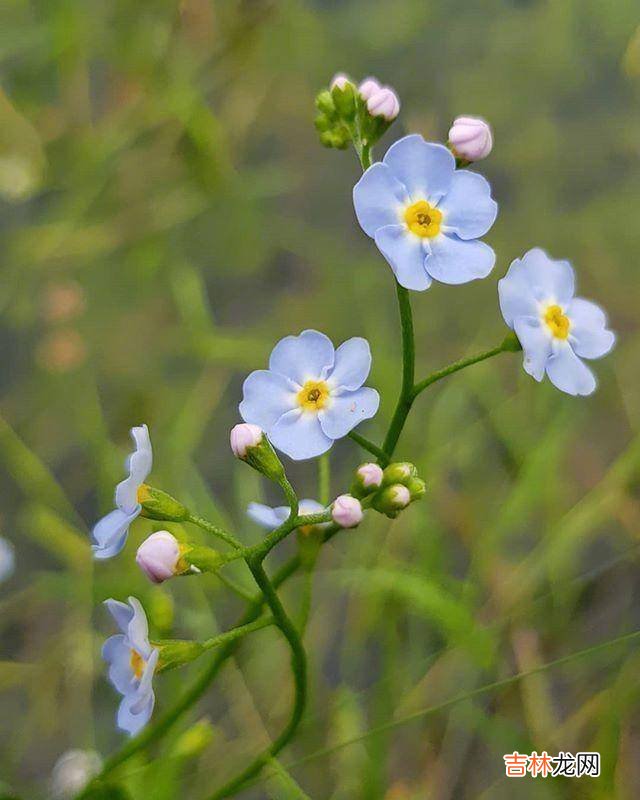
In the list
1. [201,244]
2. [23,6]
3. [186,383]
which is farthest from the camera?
[23,6]

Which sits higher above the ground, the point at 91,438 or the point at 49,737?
the point at 91,438

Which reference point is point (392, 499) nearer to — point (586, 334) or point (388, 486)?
point (388, 486)

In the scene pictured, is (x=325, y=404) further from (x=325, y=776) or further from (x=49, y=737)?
(x=49, y=737)

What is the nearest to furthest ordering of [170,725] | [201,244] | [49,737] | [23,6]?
[170,725], [49,737], [201,244], [23,6]

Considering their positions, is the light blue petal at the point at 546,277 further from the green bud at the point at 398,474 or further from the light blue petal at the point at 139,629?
the light blue petal at the point at 139,629

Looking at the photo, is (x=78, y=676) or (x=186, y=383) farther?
(x=186, y=383)

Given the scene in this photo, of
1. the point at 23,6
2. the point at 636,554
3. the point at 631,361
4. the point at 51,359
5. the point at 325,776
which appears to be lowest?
the point at 325,776

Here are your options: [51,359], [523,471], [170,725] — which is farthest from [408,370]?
[51,359]

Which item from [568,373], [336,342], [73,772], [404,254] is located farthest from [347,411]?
[336,342]

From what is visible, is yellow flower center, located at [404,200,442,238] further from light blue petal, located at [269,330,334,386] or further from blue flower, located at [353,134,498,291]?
light blue petal, located at [269,330,334,386]
